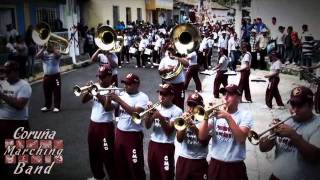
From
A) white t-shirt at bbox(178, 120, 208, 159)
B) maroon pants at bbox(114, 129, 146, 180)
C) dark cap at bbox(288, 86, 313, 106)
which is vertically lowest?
maroon pants at bbox(114, 129, 146, 180)

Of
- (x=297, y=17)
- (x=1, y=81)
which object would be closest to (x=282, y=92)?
(x=297, y=17)

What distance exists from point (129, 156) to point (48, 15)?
1816cm

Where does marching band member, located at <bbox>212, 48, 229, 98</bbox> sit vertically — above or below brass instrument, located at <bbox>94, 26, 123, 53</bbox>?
below

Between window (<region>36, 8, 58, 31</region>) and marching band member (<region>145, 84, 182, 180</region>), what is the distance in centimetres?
1731

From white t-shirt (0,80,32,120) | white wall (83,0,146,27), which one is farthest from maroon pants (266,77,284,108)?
white wall (83,0,146,27)

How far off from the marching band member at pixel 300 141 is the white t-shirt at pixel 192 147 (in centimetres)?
104

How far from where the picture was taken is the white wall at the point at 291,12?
19.1m

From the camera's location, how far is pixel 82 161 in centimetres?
778

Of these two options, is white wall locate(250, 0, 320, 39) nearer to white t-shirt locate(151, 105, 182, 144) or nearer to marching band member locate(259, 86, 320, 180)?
white t-shirt locate(151, 105, 182, 144)

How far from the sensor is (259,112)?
1163cm

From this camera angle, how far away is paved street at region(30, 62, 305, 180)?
24.4 feet

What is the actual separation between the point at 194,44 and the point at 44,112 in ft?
16.6

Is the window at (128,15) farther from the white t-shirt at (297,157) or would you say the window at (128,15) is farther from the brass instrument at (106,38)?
the white t-shirt at (297,157)

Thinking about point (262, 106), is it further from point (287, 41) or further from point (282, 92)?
point (287, 41)
